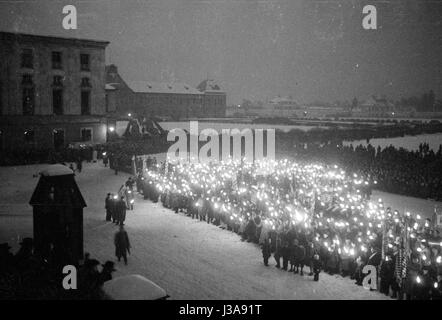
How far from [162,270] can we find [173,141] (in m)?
31.5

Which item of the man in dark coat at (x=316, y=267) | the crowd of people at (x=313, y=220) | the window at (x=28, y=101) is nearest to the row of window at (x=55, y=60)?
the window at (x=28, y=101)

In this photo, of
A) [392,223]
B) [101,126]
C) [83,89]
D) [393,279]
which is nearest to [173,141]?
[101,126]

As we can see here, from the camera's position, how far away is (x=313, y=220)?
48.5ft

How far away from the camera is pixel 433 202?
2162 centimetres

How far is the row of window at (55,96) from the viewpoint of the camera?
1507 inches

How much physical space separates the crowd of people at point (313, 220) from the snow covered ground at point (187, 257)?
0.49 metres

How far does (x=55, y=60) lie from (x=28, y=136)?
7.33 m

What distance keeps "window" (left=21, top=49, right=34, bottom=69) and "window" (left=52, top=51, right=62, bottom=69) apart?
6.20ft

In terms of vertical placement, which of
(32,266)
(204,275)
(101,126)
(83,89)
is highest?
(83,89)

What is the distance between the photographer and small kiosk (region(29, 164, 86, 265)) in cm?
1087

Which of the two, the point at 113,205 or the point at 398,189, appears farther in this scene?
the point at 398,189

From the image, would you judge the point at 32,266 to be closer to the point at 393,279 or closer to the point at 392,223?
the point at 393,279

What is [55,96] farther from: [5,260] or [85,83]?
[5,260]

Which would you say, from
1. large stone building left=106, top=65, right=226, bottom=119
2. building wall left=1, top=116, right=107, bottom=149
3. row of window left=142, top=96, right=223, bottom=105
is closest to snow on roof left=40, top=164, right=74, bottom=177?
building wall left=1, top=116, right=107, bottom=149
